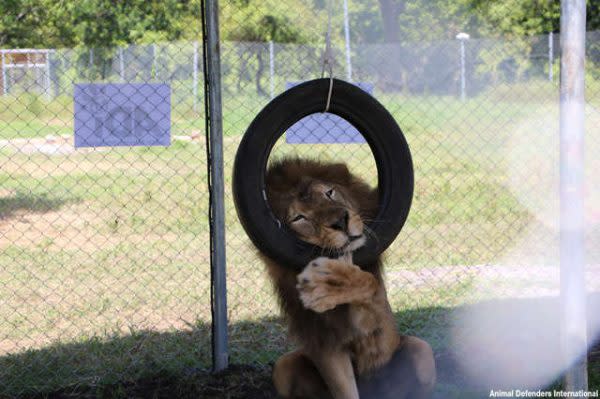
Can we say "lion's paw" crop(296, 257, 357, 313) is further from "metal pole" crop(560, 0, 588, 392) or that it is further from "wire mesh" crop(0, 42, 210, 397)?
"wire mesh" crop(0, 42, 210, 397)

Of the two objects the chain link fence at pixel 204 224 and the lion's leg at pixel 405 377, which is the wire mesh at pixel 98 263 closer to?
the chain link fence at pixel 204 224

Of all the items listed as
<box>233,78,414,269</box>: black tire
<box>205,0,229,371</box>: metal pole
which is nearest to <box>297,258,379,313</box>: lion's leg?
<box>233,78,414,269</box>: black tire

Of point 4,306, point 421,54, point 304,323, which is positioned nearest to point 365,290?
point 304,323

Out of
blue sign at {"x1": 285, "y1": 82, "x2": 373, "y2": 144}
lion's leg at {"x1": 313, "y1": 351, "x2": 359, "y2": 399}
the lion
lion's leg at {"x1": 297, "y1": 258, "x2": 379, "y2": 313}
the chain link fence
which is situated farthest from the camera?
blue sign at {"x1": 285, "y1": 82, "x2": 373, "y2": 144}

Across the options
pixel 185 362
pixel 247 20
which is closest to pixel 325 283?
pixel 185 362

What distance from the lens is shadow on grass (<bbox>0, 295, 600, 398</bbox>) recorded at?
5410 millimetres

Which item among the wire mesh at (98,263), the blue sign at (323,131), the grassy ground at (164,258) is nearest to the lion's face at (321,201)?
the grassy ground at (164,258)

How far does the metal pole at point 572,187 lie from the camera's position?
12.0 feet

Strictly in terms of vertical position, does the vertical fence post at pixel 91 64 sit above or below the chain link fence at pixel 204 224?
above

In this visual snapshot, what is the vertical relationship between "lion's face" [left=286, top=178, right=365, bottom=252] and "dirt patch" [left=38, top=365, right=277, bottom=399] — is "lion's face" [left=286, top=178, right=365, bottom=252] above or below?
above

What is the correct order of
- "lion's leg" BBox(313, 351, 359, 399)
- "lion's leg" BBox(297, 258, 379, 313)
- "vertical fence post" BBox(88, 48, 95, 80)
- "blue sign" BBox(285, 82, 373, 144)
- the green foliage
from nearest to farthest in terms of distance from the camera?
"lion's leg" BBox(297, 258, 379, 313) → "lion's leg" BBox(313, 351, 359, 399) → "blue sign" BBox(285, 82, 373, 144) → "vertical fence post" BBox(88, 48, 95, 80) → the green foliage

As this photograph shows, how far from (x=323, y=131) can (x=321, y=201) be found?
141 inches

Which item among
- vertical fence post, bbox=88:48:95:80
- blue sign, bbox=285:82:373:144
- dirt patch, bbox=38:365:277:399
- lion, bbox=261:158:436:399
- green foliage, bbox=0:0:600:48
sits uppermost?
green foliage, bbox=0:0:600:48

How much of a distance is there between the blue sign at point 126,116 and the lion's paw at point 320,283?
9.88 feet
